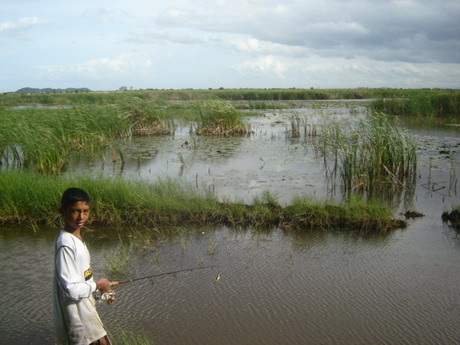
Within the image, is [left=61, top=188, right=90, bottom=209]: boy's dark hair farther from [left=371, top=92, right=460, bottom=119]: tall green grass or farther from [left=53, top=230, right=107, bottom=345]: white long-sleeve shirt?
[left=371, top=92, right=460, bottom=119]: tall green grass

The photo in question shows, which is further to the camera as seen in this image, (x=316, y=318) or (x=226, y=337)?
(x=316, y=318)

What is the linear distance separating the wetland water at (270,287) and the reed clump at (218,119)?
10.9 metres

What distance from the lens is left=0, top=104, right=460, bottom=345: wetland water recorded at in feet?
13.7

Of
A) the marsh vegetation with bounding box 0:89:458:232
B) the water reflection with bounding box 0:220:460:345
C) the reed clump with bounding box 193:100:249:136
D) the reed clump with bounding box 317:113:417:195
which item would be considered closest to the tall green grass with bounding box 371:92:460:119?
the marsh vegetation with bounding box 0:89:458:232

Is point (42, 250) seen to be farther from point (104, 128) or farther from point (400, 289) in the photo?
point (104, 128)

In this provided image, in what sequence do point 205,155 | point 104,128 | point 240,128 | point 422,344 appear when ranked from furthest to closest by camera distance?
point 240,128, point 104,128, point 205,155, point 422,344

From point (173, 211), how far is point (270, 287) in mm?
2663

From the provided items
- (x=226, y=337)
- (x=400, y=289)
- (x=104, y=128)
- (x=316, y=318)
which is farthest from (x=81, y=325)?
(x=104, y=128)

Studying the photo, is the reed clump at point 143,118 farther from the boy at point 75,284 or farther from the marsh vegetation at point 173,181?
the boy at point 75,284

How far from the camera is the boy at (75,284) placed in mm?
2693

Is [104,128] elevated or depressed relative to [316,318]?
elevated

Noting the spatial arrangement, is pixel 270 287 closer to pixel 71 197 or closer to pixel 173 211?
pixel 173 211

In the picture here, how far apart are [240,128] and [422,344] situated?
627 inches

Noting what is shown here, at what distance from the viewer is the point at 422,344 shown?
4008mm
